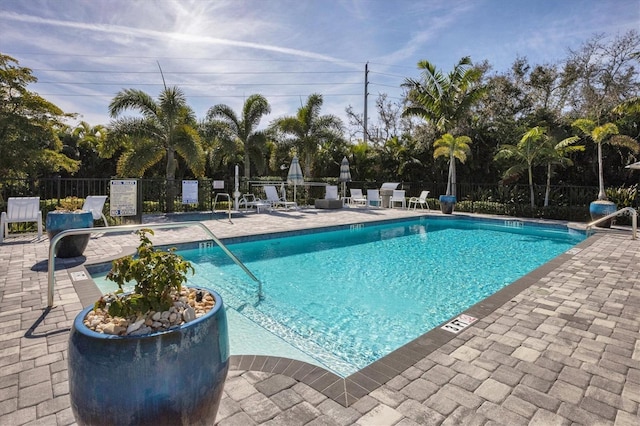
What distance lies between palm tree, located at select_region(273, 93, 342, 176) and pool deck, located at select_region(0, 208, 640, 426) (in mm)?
15498

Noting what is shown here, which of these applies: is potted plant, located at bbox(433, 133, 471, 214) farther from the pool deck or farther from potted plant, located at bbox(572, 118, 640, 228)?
the pool deck

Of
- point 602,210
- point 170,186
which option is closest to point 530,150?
point 602,210

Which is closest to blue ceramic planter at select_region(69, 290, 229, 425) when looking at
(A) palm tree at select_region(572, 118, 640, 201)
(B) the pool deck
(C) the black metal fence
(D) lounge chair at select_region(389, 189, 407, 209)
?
(B) the pool deck

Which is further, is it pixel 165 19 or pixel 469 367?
pixel 165 19

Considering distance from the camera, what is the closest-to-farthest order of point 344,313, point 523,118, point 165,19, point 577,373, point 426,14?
1. point 577,373
2. point 344,313
3. point 165,19
4. point 426,14
5. point 523,118

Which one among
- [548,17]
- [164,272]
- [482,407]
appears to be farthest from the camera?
[548,17]

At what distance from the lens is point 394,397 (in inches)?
94.0

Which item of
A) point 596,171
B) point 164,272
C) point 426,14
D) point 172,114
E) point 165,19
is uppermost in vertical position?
point 426,14

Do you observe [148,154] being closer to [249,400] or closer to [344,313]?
[344,313]

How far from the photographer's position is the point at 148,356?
1.52 metres

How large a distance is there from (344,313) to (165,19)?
927cm

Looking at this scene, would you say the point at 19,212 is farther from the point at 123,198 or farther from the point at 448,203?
the point at 448,203

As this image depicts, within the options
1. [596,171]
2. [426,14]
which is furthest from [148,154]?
[596,171]

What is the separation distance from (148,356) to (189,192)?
39.9ft
